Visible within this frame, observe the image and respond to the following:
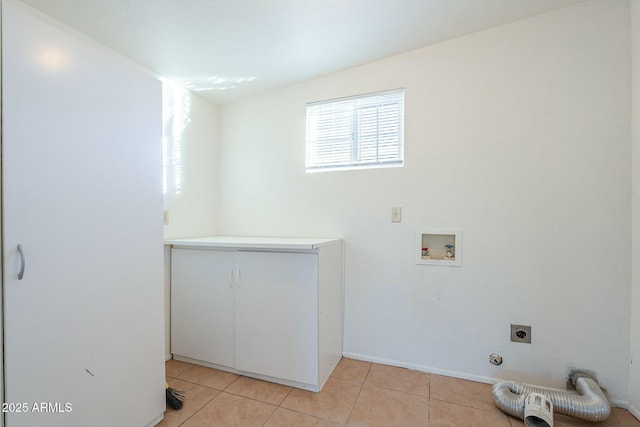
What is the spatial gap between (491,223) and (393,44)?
1.40 m

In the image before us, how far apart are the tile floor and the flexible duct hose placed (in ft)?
0.23

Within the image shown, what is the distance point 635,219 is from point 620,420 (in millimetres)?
1099

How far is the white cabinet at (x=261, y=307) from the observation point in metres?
1.70

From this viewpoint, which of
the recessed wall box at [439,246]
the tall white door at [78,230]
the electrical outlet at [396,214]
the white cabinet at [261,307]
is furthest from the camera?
the electrical outlet at [396,214]

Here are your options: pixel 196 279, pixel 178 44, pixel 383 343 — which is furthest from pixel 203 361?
pixel 178 44

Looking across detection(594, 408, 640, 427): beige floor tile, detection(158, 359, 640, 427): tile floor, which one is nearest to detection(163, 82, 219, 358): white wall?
detection(158, 359, 640, 427): tile floor

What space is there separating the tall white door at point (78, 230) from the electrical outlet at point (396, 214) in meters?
1.52

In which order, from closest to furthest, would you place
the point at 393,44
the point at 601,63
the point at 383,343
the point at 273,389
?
the point at 601,63
the point at 273,389
the point at 393,44
the point at 383,343

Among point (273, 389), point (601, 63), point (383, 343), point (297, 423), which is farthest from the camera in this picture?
point (383, 343)

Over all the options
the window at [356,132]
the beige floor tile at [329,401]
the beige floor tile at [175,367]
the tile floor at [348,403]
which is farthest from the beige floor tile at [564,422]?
the beige floor tile at [175,367]

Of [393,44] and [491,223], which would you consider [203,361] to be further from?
[393,44]

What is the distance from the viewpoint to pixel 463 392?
5.63 ft

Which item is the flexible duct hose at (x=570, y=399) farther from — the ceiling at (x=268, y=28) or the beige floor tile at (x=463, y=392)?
the ceiling at (x=268, y=28)

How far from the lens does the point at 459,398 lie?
1.66 meters
